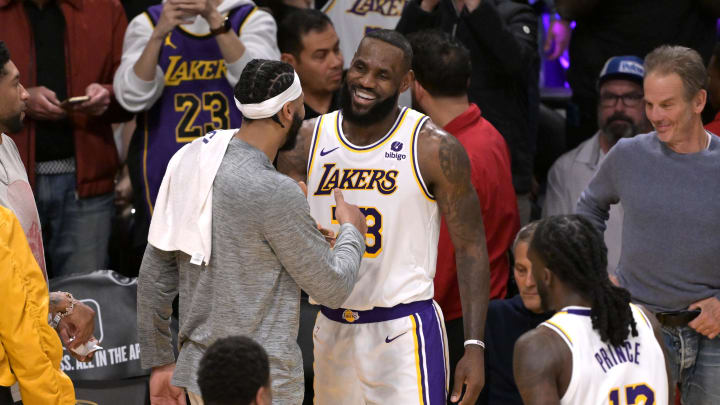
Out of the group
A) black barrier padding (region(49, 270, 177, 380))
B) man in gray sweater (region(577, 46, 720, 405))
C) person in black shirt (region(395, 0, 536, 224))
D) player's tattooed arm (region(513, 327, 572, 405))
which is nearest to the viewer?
player's tattooed arm (region(513, 327, 572, 405))

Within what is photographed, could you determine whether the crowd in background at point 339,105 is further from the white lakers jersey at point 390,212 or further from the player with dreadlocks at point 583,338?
the player with dreadlocks at point 583,338

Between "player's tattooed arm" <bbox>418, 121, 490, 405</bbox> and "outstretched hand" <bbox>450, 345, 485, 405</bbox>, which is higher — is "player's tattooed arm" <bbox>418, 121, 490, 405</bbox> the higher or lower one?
the higher one

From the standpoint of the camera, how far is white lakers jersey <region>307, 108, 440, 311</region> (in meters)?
4.22

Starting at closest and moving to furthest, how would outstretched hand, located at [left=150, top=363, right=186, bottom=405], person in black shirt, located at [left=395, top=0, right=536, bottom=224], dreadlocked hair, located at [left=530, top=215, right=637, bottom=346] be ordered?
dreadlocked hair, located at [left=530, top=215, right=637, bottom=346] < outstretched hand, located at [left=150, top=363, right=186, bottom=405] < person in black shirt, located at [left=395, top=0, right=536, bottom=224]

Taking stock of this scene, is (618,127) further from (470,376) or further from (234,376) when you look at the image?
(234,376)

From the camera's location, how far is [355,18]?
6.55 meters

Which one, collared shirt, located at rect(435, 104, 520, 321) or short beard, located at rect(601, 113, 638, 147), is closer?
collared shirt, located at rect(435, 104, 520, 321)

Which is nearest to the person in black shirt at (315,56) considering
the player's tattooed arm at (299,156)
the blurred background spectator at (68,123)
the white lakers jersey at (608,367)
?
the blurred background spectator at (68,123)

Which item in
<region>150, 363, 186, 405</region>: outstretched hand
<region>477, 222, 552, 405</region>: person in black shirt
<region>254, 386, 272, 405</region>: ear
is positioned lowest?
<region>477, 222, 552, 405</region>: person in black shirt

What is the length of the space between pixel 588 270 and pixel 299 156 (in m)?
1.59

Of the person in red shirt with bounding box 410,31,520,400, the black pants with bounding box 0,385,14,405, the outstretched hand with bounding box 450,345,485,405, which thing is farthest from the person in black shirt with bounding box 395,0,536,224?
the black pants with bounding box 0,385,14,405

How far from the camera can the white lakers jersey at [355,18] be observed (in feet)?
21.5

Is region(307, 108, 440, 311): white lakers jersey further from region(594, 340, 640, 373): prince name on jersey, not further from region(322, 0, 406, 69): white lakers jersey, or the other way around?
region(322, 0, 406, 69): white lakers jersey

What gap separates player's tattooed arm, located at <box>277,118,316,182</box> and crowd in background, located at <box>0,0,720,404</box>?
0.95 m
